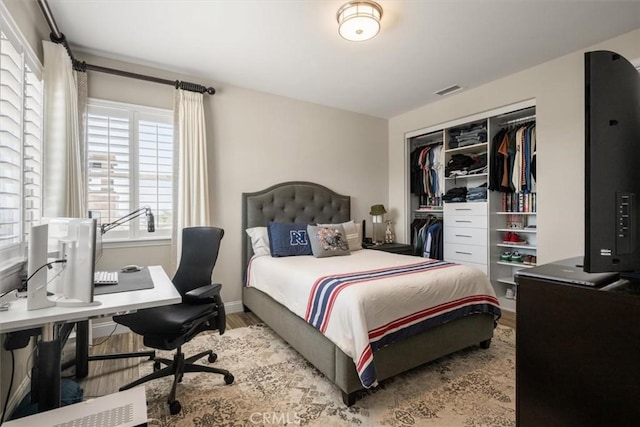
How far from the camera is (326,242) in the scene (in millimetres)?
3266

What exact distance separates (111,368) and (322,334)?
1651 millimetres

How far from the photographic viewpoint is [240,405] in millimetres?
1863

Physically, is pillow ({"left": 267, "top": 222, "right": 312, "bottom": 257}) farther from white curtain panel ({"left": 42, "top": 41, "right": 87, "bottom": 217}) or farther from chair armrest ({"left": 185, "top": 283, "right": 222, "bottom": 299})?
white curtain panel ({"left": 42, "top": 41, "right": 87, "bottom": 217})

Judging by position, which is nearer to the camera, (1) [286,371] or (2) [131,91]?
(1) [286,371]

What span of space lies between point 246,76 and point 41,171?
203cm

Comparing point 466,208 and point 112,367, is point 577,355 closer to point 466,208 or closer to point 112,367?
point 112,367

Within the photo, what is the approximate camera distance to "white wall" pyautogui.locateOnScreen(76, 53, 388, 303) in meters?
3.03

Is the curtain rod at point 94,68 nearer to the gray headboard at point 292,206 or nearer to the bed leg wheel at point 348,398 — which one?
the gray headboard at point 292,206

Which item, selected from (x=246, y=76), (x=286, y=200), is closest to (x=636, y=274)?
(x=286, y=200)

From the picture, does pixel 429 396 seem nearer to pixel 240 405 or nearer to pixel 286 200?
pixel 240 405

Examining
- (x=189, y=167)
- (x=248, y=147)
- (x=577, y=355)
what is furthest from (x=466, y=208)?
(x=189, y=167)

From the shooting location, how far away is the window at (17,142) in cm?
165

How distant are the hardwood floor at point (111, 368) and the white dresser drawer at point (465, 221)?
2.99 meters

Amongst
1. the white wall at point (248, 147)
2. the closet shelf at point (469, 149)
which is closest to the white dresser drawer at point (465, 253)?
the closet shelf at point (469, 149)
